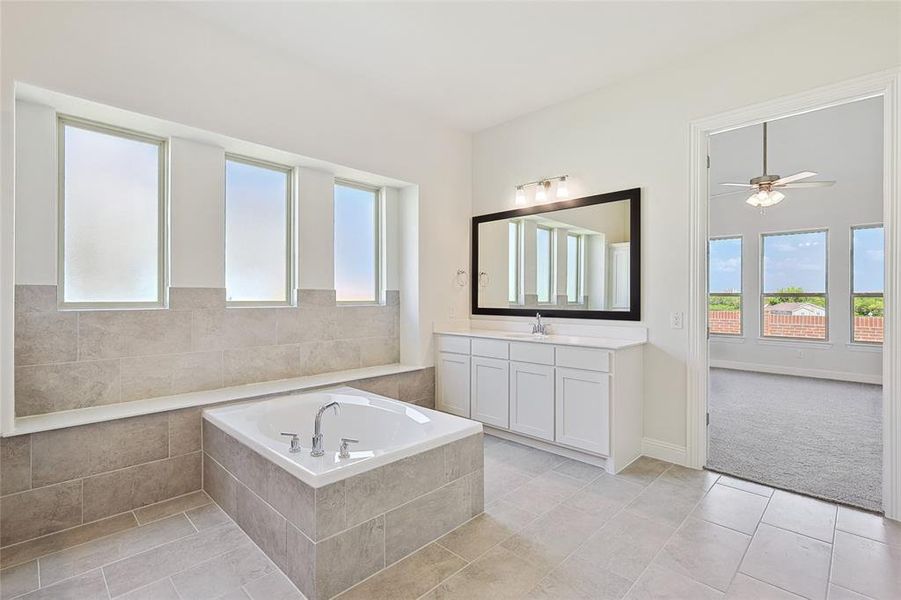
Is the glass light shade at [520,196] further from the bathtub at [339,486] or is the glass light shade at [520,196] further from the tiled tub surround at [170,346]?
the bathtub at [339,486]

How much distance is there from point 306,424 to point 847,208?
749 centimetres

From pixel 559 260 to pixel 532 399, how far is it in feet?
4.32

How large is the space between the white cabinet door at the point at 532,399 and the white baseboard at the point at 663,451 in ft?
2.39

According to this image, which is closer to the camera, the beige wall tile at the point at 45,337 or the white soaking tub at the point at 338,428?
the white soaking tub at the point at 338,428

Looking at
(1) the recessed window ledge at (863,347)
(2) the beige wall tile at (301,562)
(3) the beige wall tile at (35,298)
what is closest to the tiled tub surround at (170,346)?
(3) the beige wall tile at (35,298)

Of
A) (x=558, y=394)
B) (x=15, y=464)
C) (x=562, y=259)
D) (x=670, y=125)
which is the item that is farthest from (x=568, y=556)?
(x=670, y=125)

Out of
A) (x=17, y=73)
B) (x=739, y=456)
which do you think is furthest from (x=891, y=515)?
(x=17, y=73)

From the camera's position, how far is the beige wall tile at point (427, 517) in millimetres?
1946

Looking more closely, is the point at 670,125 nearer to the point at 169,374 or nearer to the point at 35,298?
the point at 169,374

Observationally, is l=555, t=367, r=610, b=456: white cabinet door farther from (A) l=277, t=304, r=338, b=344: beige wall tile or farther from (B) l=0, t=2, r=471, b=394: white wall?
(A) l=277, t=304, r=338, b=344: beige wall tile

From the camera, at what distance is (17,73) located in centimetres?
214

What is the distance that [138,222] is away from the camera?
277cm

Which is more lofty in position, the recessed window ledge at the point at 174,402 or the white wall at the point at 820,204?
the white wall at the point at 820,204

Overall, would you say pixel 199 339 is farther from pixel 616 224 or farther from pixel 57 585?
pixel 616 224
